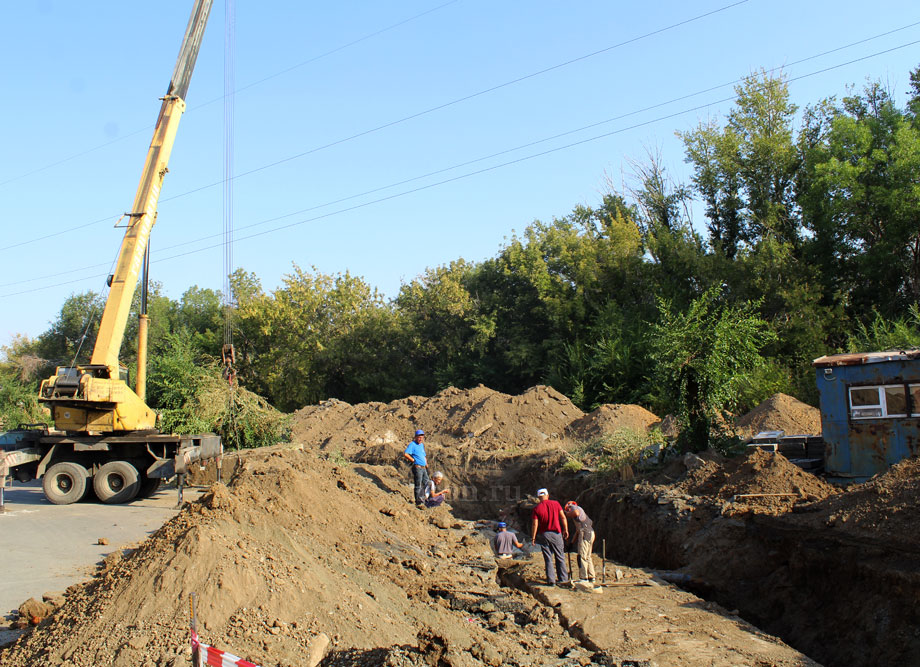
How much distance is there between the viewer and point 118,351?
17.1 meters

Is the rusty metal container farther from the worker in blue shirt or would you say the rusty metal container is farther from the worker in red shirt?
the worker in blue shirt

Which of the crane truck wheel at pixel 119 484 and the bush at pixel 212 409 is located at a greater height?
the bush at pixel 212 409

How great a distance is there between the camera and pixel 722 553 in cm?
1200

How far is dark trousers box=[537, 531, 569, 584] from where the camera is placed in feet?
34.6

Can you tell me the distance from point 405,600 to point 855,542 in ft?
20.4

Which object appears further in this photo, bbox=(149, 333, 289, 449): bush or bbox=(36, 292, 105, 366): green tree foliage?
bbox=(36, 292, 105, 366): green tree foliage

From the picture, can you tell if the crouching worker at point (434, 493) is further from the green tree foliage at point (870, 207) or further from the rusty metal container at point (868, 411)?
the green tree foliage at point (870, 207)

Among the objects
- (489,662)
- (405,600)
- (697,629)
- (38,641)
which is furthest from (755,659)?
(38,641)

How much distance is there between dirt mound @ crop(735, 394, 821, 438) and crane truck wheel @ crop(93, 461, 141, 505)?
51.9 feet

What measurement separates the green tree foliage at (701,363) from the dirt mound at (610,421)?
6.90 meters

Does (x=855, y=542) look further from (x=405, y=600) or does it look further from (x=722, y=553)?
(x=405, y=600)

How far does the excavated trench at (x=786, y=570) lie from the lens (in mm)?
8875

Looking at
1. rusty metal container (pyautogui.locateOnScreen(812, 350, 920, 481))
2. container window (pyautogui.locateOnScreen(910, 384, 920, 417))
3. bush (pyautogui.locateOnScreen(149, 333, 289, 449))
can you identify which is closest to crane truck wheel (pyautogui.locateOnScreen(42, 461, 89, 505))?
bush (pyautogui.locateOnScreen(149, 333, 289, 449))

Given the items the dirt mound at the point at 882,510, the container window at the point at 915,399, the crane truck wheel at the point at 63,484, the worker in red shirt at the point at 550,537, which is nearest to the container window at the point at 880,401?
the container window at the point at 915,399
